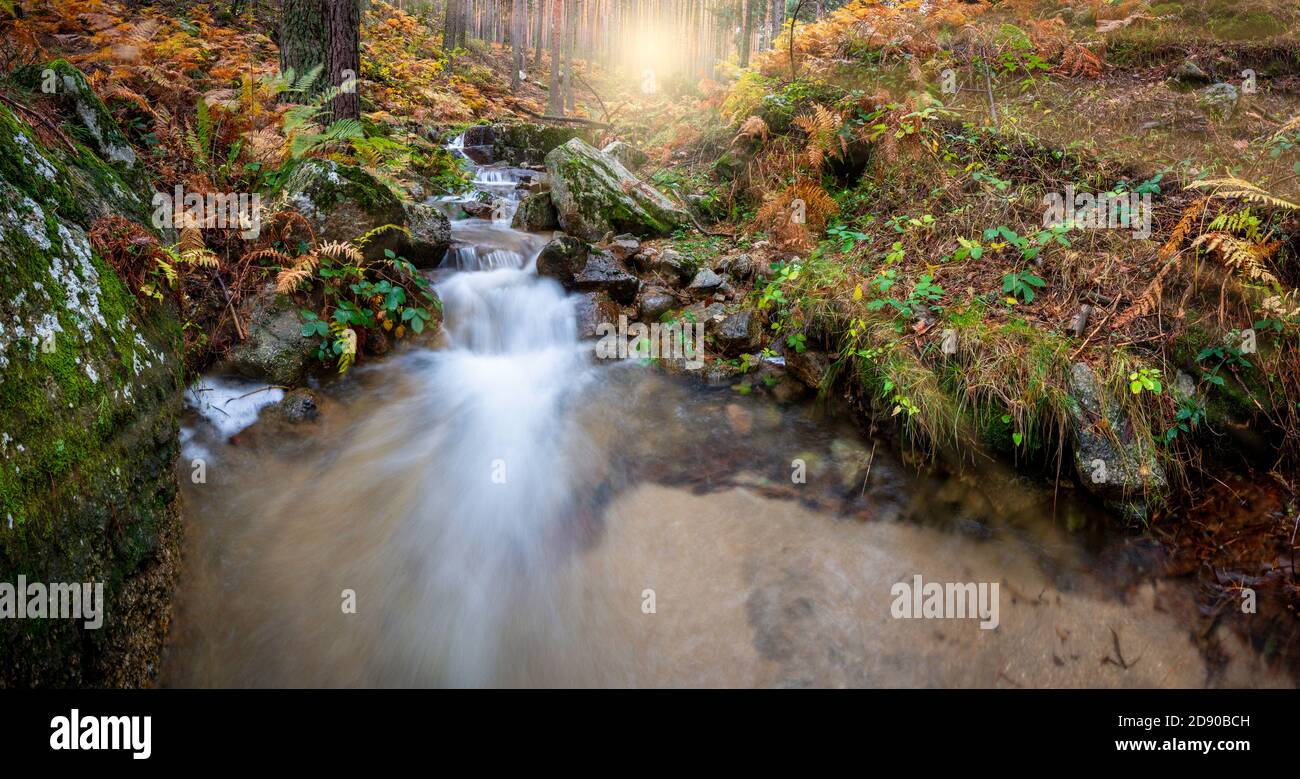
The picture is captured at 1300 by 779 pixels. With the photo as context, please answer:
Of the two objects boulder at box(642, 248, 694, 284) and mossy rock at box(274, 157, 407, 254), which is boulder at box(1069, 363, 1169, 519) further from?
mossy rock at box(274, 157, 407, 254)

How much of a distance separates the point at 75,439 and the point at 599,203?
6464 millimetres

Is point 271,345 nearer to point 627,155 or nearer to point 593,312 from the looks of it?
point 593,312

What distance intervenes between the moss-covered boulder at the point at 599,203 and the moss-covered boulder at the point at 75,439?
5337mm

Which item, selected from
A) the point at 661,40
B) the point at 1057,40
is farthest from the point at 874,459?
the point at 661,40

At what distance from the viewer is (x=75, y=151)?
3953 millimetres

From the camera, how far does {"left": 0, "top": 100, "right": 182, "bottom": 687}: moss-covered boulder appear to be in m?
2.12

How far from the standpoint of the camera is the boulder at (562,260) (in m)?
7.04

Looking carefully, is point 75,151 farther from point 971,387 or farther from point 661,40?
point 661,40

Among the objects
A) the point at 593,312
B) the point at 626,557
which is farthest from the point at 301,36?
the point at 626,557

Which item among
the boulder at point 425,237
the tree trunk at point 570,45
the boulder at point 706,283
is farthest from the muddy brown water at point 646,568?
the tree trunk at point 570,45

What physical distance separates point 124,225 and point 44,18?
791 centimetres

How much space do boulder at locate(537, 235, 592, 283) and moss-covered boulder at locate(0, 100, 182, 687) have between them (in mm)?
4217
